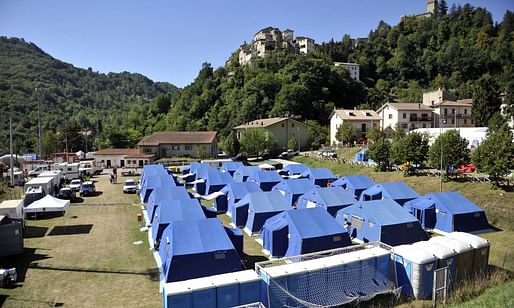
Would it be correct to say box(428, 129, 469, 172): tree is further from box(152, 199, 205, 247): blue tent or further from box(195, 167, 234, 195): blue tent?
box(152, 199, 205, 247): blue tent

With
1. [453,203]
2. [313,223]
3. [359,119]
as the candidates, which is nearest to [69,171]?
[313,223]

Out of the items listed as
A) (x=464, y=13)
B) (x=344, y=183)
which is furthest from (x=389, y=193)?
(x=464, y=13)

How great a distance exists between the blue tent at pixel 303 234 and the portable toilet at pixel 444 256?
313 centimetres

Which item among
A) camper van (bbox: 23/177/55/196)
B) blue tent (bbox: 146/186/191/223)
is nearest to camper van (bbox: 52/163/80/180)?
camper van (bbox: 23/177/55/196)

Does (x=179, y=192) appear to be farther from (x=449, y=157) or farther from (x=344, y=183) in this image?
(x=449, y=157)

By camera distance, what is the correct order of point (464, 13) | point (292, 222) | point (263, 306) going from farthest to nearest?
1. point (464, 13)
2. point (292, 222)
3. point (263, 306)

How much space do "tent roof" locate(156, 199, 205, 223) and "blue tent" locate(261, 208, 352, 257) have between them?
3.05 m

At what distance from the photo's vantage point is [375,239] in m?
13.6

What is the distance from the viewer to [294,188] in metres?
21.4

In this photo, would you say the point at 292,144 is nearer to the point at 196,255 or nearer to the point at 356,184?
the point at 356,184

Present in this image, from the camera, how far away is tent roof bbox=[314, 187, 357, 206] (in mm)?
17500

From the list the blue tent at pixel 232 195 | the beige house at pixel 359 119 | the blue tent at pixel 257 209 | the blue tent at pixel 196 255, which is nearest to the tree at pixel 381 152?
the blue tent at pixel 232 195

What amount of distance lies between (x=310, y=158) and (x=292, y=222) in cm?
3170

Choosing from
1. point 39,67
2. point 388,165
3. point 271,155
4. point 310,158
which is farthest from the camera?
point 39,67
